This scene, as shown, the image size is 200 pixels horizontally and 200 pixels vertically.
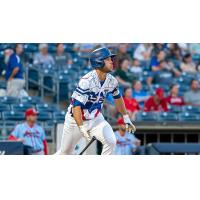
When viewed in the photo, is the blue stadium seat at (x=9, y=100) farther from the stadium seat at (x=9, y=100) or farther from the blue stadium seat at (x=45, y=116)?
the blue stadium seat at (x=45, y=116)

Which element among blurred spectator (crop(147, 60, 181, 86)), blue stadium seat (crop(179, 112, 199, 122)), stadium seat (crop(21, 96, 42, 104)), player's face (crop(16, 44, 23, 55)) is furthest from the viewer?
blurred spectator (crop(147, 60, 181, 86))

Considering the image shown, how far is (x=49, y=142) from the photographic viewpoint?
58.8ft

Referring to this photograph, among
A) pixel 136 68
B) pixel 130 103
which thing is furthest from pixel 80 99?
pixel 136 68

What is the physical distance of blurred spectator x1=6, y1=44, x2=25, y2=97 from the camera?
1917cm

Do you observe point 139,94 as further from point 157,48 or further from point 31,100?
point 157,48

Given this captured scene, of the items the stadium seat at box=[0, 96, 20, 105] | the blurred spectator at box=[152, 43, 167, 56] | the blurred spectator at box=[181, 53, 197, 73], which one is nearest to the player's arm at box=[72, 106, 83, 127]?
the stadium seat at box=[0, 96, 20, 105]

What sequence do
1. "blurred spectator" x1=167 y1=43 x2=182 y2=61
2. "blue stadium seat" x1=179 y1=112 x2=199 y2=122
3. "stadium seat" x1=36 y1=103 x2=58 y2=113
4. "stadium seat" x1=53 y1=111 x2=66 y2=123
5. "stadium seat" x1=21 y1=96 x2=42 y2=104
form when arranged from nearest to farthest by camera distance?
"stadium seat" x1=53 y1=111 x2=66 y2=123, "stadium seat" x1=36 y1=103 x2=58 y2=113, "stadium seat" x1=21 y1=96 x2=42 y2=104, "blue stadium seat" x1=179 y1=112 x2=199 y2=122, "blurred spectator" x1=167 y1=43 x2=182 y2=61

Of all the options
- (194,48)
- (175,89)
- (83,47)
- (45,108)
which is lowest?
(45,108)

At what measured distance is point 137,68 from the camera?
2131 centimetres

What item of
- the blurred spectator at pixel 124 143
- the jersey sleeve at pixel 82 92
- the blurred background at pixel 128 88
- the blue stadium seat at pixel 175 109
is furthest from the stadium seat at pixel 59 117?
the jersey sleeve at pixel 82 92

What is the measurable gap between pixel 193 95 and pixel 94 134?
754 cm

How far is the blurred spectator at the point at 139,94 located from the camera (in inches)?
781

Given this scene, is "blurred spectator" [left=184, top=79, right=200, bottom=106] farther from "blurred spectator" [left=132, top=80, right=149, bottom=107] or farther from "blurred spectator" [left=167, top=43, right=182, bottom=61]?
"blurred spectator" [left=167, top=43, right=182, bottom=61]

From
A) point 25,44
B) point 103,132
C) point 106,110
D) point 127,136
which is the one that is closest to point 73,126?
point 103,132
